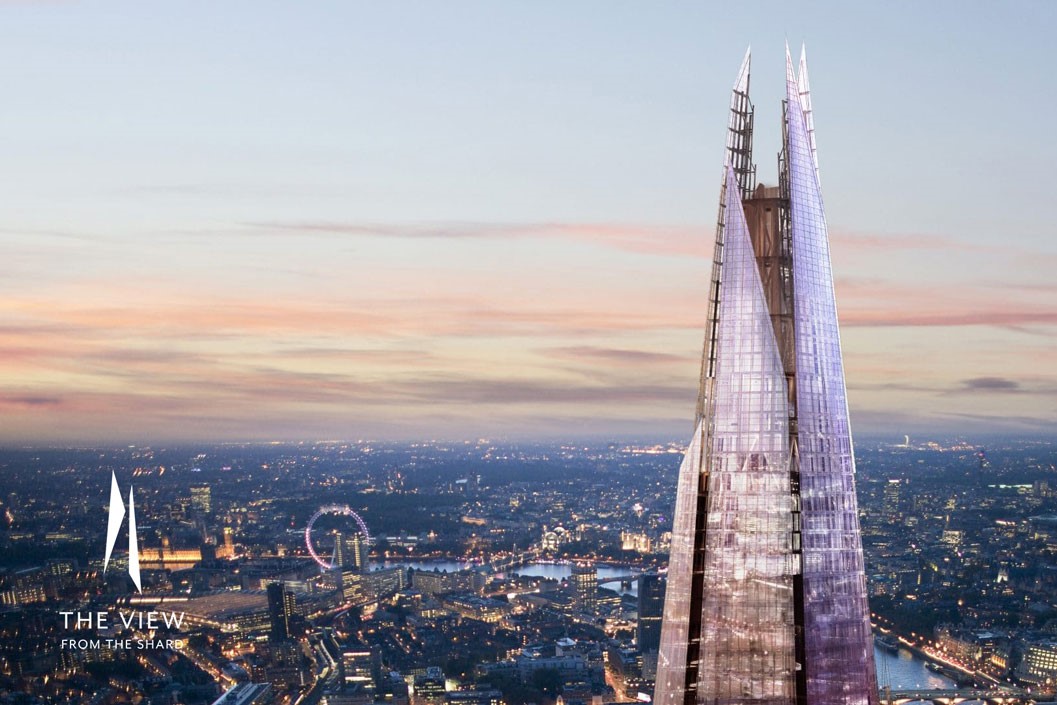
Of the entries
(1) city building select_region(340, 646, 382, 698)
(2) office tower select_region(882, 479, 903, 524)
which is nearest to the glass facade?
(1) city building select_region(340, 646, 382, 698)

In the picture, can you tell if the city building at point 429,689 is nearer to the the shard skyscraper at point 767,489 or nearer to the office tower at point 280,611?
the office tower at point 280,611

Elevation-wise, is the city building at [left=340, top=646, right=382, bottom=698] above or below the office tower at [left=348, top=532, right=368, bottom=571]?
below

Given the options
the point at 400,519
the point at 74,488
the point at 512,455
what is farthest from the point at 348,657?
the point at 512,455

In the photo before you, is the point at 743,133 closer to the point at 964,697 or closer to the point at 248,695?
the point at 964,697

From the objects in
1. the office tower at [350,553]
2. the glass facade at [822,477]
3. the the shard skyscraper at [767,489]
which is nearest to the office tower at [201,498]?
the office tower at [350,553]

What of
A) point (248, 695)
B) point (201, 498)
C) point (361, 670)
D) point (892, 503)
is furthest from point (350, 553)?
point (892, 503)

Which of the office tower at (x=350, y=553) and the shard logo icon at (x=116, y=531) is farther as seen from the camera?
the office tower at (x=350, y=553)

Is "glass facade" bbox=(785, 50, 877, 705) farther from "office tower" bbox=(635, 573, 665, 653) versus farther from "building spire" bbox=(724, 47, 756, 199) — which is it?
"office tower" bbox=(635, 573, 665, 653)
